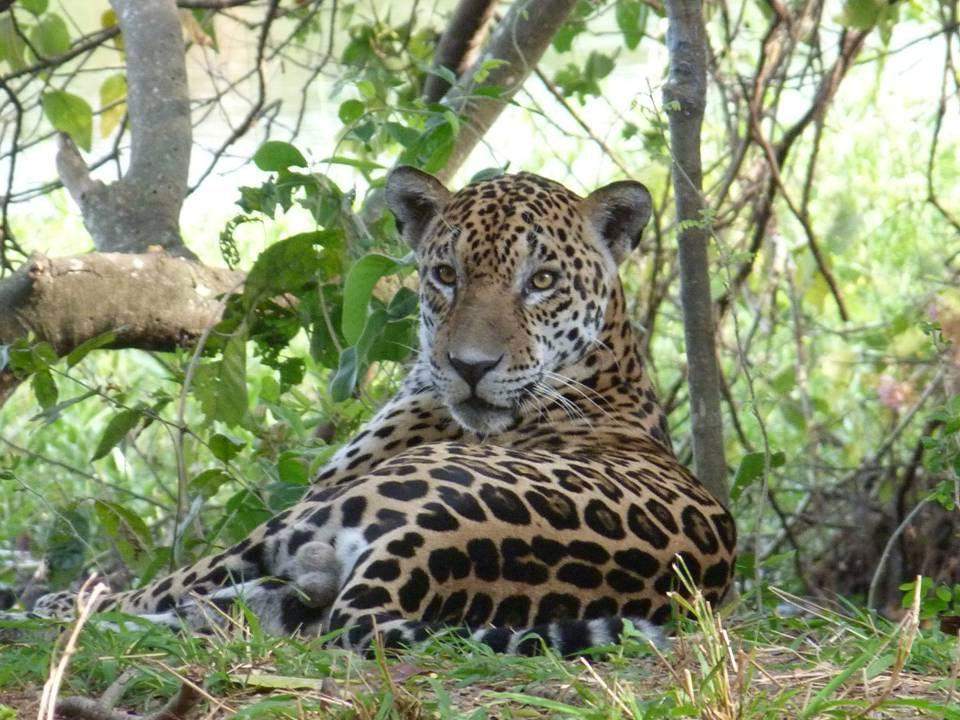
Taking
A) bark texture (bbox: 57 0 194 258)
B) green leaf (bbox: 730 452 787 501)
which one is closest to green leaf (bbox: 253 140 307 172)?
bark texture (bbox: 57 0 194 258)

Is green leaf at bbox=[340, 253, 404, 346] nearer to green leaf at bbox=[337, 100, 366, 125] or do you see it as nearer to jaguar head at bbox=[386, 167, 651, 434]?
jaguar head at bbox=[386, 167, 651, 434]

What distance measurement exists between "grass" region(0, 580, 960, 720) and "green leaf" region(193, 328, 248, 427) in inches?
69.4

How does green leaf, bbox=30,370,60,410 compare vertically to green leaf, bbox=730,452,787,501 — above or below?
below

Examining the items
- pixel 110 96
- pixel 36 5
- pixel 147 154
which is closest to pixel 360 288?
pixel 147 154

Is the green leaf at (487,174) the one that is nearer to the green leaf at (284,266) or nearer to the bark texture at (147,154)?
the green leaf at (284,266)

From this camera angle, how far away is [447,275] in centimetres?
452

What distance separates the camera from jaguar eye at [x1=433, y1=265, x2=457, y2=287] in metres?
4.51

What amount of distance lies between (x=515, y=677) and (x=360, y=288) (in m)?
2.30

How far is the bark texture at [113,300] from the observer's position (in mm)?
4508

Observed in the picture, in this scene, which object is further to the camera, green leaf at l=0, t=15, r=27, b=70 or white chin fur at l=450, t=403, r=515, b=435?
green leaf at l=0, t=15, r=27, b=70

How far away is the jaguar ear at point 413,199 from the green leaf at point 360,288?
0.13 meters

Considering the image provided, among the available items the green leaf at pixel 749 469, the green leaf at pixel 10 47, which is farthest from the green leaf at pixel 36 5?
the green leaf at pixel 749 469

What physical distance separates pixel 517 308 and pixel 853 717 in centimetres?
234

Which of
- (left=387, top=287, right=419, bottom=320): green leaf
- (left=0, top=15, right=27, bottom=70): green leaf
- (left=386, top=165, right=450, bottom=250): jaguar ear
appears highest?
(left=0, top=15, right=27, bottom=70): green leaf
